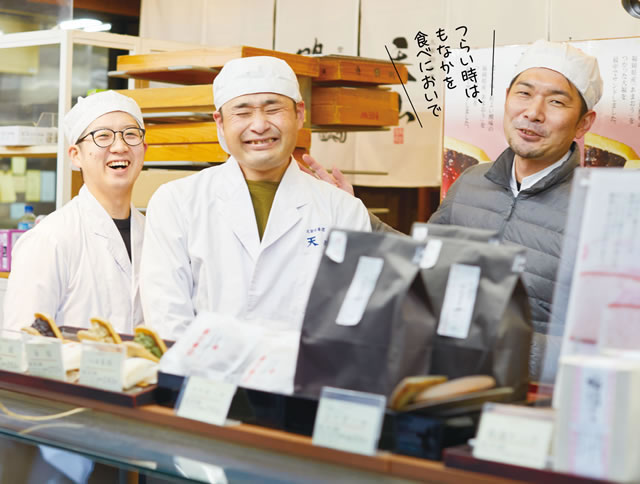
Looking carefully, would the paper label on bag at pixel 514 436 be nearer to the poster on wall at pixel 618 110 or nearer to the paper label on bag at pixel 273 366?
the paper label on bag at pixel 273 366

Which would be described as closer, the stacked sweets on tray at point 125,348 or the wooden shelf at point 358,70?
the stacked sweets on tray at point 125,348

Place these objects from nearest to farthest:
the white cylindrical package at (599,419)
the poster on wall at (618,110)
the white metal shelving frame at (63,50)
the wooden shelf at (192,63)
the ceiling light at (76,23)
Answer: the white cylindrical package at (599,419) → the poster on wall at (618,110) → the wooden shelf at (192,63) → the white metal shelving frame at (63,50) → the ceiling light at (76,23)

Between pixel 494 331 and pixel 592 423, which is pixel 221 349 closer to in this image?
pixel 494 331

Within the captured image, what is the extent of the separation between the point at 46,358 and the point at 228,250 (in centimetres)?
91

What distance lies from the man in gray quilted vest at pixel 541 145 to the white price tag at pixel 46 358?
1.33 meters

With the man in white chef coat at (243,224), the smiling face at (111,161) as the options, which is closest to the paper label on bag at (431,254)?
the man in white chef coat at (243,224)

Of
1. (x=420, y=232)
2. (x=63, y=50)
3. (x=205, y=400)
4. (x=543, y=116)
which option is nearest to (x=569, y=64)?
(x=543, y=116)

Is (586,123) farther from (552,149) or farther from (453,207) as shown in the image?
(453,207)

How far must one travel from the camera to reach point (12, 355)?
157 centimetres

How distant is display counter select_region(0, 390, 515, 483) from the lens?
3.58 feet

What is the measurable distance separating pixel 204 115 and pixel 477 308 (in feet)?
9.98

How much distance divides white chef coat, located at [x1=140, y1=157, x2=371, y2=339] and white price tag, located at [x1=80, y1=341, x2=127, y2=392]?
2.50ft

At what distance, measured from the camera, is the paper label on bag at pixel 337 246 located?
1.27 m

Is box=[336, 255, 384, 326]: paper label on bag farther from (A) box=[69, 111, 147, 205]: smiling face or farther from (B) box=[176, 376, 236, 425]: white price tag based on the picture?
(A) box=[69, 111, 147, 205]: smiling face
